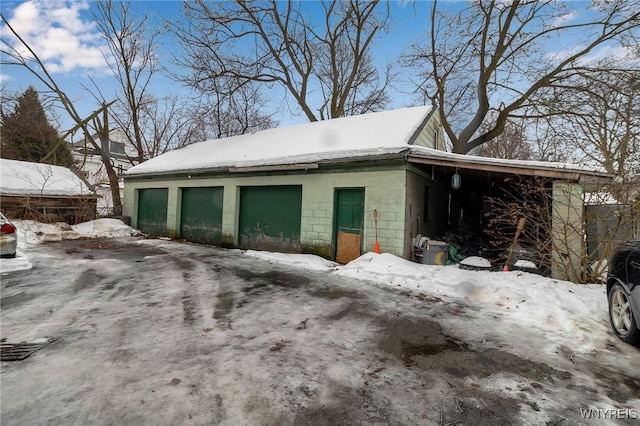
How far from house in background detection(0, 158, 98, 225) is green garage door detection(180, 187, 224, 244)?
25.0 feet

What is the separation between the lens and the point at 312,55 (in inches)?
851

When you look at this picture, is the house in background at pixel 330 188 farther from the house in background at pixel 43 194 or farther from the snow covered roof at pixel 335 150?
the house in background at pixel 43 194

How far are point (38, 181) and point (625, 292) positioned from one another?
75.9 feet

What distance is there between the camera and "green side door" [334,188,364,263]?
8.83 meters

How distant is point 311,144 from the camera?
454 inches

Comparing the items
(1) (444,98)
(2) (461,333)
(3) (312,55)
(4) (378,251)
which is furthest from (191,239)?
(1) (444,98)

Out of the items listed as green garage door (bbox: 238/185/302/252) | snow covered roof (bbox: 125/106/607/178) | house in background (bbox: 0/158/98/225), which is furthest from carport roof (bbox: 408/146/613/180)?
house in background (bbox: 0/158/98/225)

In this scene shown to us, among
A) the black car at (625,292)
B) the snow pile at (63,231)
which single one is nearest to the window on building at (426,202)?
the black car at (625,292)

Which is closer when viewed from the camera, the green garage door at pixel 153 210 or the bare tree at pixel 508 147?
the green garage door at pixel 153 210

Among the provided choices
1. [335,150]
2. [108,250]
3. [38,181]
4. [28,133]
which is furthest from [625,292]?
[28,133]

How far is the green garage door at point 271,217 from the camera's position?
33.5ft

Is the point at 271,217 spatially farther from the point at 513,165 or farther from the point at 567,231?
the point at 567,231

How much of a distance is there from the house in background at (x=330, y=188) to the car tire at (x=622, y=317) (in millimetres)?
3191

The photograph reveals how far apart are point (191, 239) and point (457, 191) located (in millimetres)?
12349
